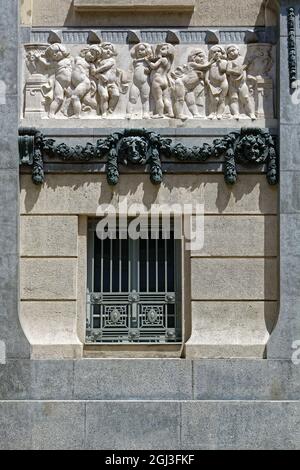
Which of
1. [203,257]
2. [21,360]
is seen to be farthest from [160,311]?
[21,360]

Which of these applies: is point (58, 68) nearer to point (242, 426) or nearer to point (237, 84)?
point (237, 84)

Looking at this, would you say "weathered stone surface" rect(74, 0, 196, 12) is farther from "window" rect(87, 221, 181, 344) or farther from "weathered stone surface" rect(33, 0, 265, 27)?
"window" rect(87, 221, 181, 344)

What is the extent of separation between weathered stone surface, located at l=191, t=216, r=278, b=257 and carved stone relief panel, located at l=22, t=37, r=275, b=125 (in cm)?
171

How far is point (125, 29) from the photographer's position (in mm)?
17344

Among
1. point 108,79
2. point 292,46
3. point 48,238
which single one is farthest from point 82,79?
point 292,46

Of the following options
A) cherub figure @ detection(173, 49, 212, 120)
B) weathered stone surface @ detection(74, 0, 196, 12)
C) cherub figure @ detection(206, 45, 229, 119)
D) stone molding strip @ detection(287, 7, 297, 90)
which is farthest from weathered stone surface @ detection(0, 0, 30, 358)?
stone molding strip @ detection(287, 7, 297, 90)

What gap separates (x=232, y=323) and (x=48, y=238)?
310 centimetres

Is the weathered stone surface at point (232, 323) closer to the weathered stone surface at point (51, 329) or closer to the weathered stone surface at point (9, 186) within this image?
the weathered stone surface at point (51, 329)

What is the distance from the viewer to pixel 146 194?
1695cm

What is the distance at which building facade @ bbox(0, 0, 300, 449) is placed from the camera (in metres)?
16.2

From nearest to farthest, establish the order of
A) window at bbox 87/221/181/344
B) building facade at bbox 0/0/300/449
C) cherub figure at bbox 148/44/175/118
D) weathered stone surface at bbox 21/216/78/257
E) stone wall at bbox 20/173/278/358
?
building facade at bbox 0/0/300/449 < stone wall at bbox 20/173/278/358 < weathered stone surface at bbox 21/216/78/257 < window at bbox 87/221/181/344 < cherub figure at bbox 148/44/175/118

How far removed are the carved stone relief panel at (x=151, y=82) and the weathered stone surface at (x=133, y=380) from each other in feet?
12.6

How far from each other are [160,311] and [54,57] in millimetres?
4314
